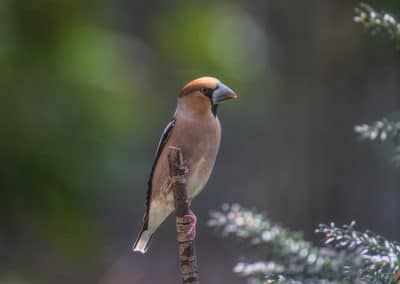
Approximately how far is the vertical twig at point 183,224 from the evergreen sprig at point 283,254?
0.06 meters

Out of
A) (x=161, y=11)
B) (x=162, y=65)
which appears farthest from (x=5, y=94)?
(x=161, y=11)

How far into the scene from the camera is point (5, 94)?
7.04 feet

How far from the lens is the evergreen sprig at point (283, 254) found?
1.11 m

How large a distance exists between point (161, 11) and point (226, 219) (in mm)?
2989

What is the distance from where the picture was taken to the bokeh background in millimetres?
2131

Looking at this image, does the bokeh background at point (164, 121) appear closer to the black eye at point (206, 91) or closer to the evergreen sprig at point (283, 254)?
the black eye at point (206, 91)

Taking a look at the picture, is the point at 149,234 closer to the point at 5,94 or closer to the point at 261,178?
the point at 5,94

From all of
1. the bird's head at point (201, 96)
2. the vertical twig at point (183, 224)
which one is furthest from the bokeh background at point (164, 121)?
the vertical twig at point (183, 224)

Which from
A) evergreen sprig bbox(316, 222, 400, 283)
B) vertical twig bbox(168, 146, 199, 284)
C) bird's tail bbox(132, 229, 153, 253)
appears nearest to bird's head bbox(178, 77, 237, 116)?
bird's tail bbox(132, 229, 153, 253)

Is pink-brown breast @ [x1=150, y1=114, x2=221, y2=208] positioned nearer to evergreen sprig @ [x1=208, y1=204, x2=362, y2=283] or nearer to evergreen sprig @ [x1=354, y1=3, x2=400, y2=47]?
evergreen sprig @ [x1=208, y1=204, x2=362, y2=283]

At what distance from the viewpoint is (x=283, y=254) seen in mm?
Result: 1194

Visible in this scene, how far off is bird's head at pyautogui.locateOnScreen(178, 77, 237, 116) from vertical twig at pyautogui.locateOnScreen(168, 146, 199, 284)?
892mm

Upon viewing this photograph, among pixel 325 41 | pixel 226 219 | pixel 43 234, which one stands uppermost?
pixel 325 41

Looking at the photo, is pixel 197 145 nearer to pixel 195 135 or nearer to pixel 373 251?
pixel 195 135
